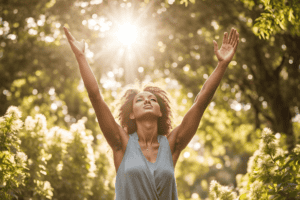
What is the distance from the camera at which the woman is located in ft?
8.72

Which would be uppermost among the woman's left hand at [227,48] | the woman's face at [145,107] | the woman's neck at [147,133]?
the woman's left hand at [227,48]

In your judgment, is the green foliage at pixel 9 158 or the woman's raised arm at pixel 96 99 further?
the green foliage at pixel 9 158

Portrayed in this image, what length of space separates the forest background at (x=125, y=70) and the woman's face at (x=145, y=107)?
1529mm

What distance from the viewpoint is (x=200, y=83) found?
440 inches

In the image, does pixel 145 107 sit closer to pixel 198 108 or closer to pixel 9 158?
pixel 198 108

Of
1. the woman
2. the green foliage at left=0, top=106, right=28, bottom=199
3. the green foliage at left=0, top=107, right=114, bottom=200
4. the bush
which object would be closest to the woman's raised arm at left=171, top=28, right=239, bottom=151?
the woman

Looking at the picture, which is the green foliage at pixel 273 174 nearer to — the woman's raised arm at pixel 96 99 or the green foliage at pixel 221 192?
the green foliage at pixel 221 192

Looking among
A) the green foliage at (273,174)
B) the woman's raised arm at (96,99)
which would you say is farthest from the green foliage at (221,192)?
the woman's raised arm at (96,99)

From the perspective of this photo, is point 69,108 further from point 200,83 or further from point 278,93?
point 278,93

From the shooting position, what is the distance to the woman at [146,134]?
2658 mm

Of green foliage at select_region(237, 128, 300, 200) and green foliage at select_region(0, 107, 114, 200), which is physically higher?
green foliage at select_region(0, 107, 114, 200)

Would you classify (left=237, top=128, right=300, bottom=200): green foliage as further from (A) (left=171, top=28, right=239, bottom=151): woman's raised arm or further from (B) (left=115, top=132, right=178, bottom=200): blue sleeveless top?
(B) (left=115, top=132, right=178, bottom=200): blue sleeveless top

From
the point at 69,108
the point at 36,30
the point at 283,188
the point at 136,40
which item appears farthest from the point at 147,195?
the point at 69,108

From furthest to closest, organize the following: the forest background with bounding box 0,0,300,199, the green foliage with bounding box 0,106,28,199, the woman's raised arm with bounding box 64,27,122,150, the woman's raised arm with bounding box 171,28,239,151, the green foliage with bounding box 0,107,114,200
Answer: the forest background with bounding box 0,0,300,199 → the green foliage with bounding box 0,107,114,200 → the green foliage with bounding box 0,106,28,199 → the woman's raised arm with bounding box 171,28,239,151 → the woman's raised arm with bounding box 64,27,122,150
